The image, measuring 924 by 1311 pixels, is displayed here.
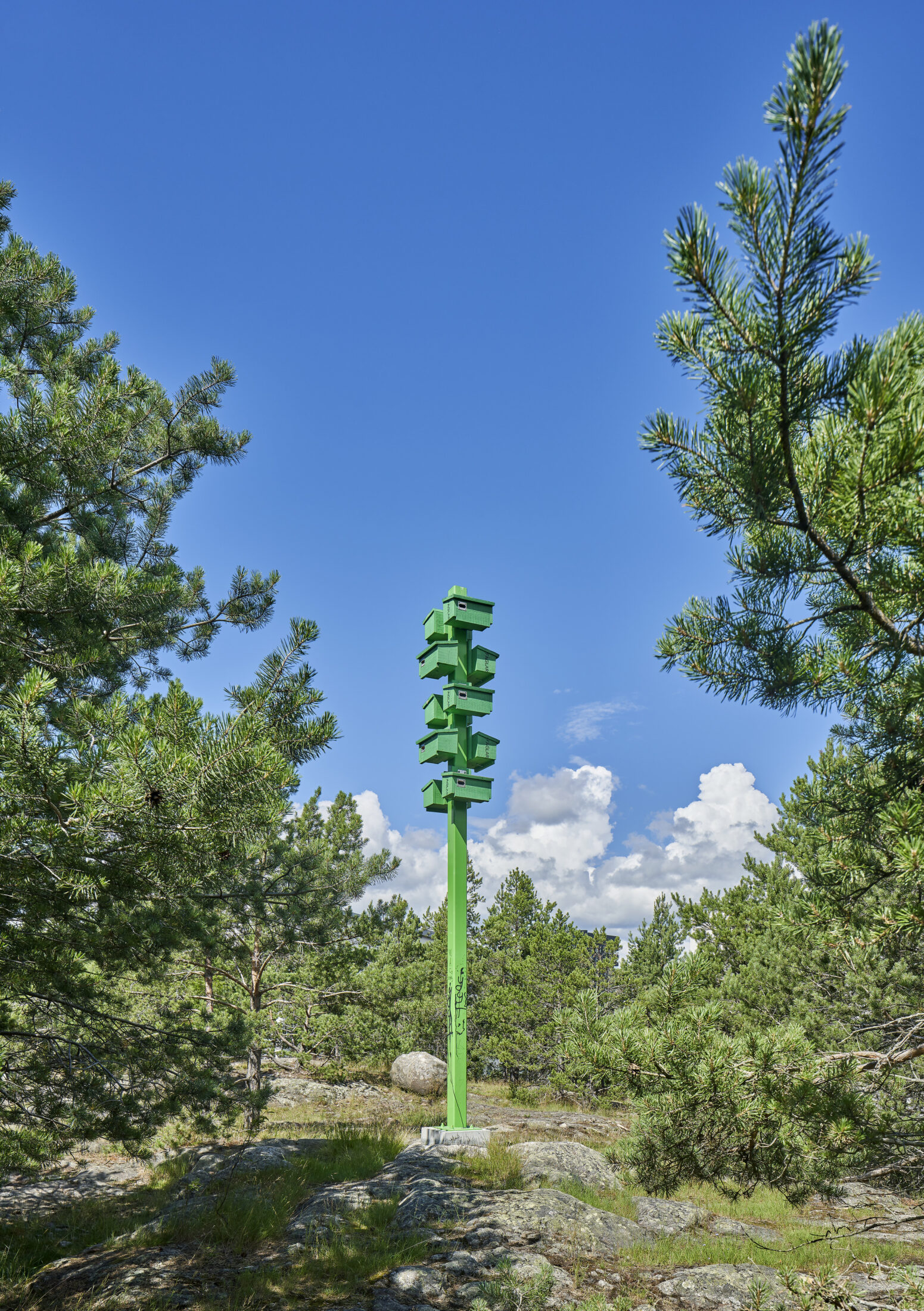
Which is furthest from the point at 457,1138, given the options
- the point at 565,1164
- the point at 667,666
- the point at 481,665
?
the point at 667,666

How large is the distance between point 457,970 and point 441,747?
3.04 meters

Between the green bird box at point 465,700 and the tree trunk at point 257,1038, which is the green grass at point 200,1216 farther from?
the green bird box at point 465,700

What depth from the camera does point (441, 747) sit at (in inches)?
418

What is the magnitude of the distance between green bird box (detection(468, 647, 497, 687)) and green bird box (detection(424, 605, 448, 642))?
54cm

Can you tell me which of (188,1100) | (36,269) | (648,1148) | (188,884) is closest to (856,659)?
(648,1148)

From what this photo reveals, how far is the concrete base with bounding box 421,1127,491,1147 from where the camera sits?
8984 mm

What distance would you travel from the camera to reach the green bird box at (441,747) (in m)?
10.6

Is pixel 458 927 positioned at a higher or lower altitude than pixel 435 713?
lower

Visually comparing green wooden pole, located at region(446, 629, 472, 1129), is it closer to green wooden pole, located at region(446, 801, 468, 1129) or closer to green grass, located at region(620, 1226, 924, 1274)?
green wooden pole, located at region(446, 801, 468, 1129)

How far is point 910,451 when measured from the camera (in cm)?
203

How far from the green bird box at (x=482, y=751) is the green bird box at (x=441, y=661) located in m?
1.04

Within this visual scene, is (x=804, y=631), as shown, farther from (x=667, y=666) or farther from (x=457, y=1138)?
(x=457, y=1138)

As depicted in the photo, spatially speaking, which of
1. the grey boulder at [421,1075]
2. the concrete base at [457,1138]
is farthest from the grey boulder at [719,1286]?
the grey boulder at [421,1075]

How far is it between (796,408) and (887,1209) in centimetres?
1089
